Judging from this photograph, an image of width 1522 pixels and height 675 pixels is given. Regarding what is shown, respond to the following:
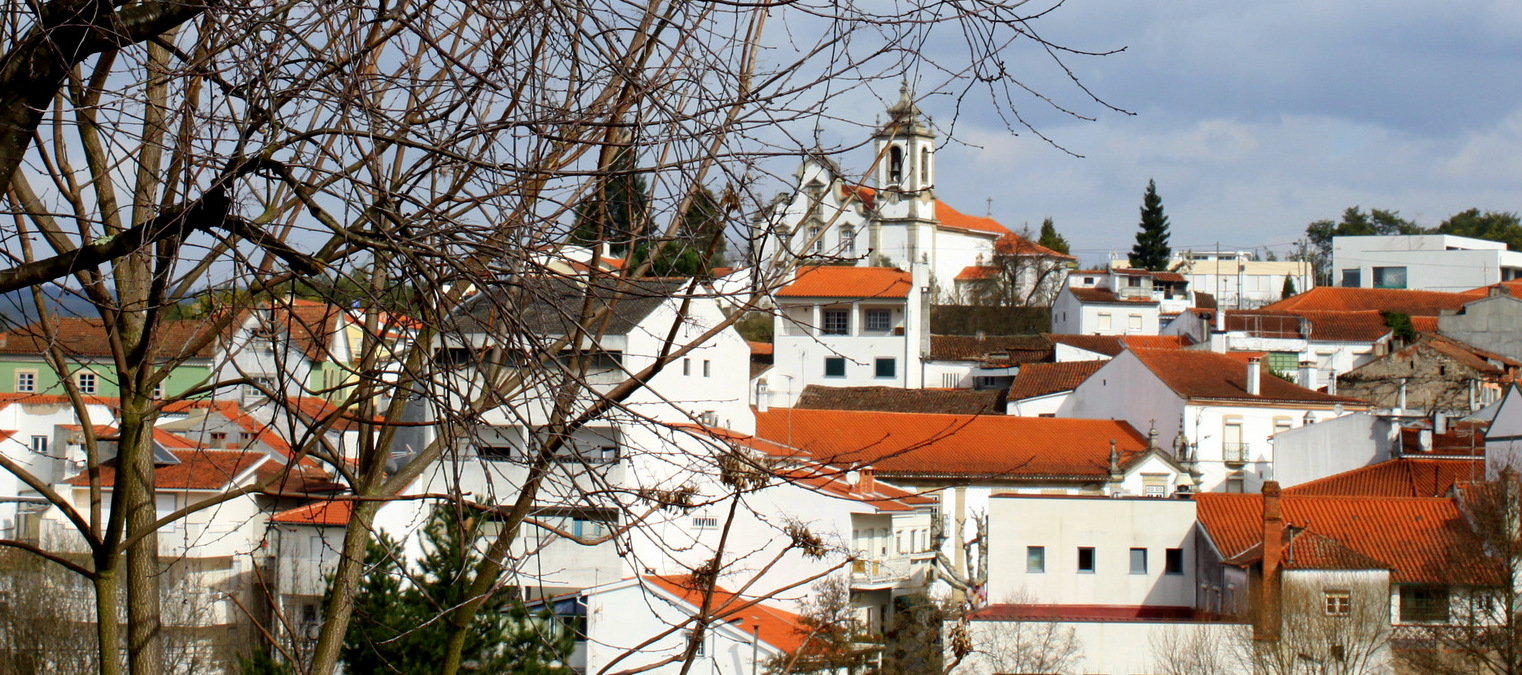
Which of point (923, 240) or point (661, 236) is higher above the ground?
point (923, 240)

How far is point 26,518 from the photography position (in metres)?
27.3

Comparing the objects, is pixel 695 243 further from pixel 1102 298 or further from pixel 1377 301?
pixel 1377 301

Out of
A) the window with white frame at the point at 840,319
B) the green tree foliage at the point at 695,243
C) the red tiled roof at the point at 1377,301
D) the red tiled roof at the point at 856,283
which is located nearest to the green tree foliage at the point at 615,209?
the green tree foliage at the point at 695,243

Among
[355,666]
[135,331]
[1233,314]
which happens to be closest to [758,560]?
[355,666]

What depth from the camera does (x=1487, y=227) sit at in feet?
286

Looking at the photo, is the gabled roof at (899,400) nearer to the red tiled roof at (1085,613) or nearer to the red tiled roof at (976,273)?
the red tiled roof at (1085,613)

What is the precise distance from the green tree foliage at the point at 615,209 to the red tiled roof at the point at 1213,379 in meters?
36.8

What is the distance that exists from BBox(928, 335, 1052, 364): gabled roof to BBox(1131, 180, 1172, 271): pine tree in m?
31.0

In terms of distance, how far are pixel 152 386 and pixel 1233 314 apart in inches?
1986

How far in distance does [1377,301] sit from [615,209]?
57058mm

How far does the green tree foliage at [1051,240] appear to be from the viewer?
79.8 metres

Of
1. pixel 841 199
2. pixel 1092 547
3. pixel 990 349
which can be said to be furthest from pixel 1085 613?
pixel 841 199

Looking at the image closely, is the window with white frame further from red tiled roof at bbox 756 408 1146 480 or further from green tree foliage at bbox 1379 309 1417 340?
green tree foliage at bbox 1379 309 1417 340

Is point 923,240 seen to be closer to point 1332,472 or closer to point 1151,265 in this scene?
point 1151,265
